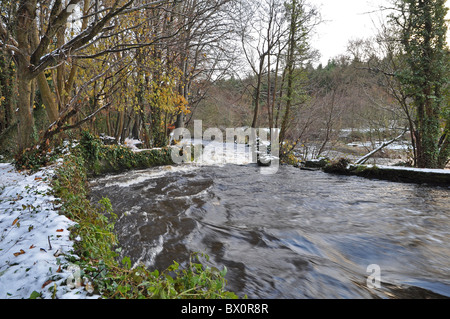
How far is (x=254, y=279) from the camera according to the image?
3.10m

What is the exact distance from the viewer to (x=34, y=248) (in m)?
2.23

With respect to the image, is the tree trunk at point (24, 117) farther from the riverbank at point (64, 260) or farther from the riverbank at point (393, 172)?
the riverbank at point (393, 172)

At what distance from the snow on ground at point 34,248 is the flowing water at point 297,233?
1243 mm

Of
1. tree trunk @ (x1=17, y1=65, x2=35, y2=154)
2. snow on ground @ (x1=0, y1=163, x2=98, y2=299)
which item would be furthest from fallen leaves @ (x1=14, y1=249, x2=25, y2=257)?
tree trunk @ (x1=17, y1=65, x2=35, y2=154)

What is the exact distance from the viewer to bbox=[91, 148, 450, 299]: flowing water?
3.07 m

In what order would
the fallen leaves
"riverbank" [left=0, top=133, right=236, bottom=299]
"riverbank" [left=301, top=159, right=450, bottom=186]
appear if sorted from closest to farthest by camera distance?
"riverbank" [left=0, top=133, right=236, bottom=299] → the fallen leaves → "riverbank" [left=301, top=159, right=450, bottom=186]

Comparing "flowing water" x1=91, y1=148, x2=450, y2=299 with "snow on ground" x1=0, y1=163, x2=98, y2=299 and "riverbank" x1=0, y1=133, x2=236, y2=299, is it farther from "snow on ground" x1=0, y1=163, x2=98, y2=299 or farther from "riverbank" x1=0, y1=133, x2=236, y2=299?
"snow on ground" x1=0, y1=163, x2=98, y2=299

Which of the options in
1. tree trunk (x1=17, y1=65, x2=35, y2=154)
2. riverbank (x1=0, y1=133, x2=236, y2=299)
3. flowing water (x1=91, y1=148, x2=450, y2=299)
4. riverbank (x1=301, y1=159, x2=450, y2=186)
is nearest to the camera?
riverbank (x1=0, y1=133, x2=236, y2=299)

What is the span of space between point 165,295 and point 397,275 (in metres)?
3.38

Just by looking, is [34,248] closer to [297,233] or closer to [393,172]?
[297,233]

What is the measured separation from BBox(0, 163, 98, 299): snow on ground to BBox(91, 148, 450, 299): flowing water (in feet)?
4.08

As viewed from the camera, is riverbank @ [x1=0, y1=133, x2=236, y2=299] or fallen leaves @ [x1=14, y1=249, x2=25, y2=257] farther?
fallen leaves @ [x1=14, y1=249, x2=25, y2=257]

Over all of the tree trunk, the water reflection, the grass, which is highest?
the tree trunk
